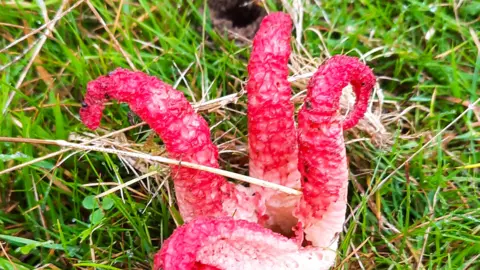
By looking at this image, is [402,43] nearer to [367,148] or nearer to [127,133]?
[367,148]

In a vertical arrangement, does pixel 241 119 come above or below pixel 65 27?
below

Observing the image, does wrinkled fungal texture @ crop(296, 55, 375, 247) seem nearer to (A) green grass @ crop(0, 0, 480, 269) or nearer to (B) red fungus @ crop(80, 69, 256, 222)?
(A) green grass @ crop(0, 0, 480, 269)

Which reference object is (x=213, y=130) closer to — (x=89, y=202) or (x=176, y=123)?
(x=89, y=202)

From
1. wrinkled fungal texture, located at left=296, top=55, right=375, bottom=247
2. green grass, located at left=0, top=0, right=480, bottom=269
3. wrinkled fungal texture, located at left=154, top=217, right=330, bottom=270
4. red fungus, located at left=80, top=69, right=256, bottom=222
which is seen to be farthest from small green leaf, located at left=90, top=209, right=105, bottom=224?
wrinkled fungal texture, located at left=296, top=55, right=375, bottom=247

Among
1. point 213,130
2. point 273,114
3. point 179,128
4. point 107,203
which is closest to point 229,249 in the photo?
point 179,128

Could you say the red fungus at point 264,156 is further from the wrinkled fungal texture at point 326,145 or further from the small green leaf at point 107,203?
the small green leaf at point 107,203

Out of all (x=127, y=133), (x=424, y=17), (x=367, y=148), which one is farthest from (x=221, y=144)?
(x=424, y=17)
